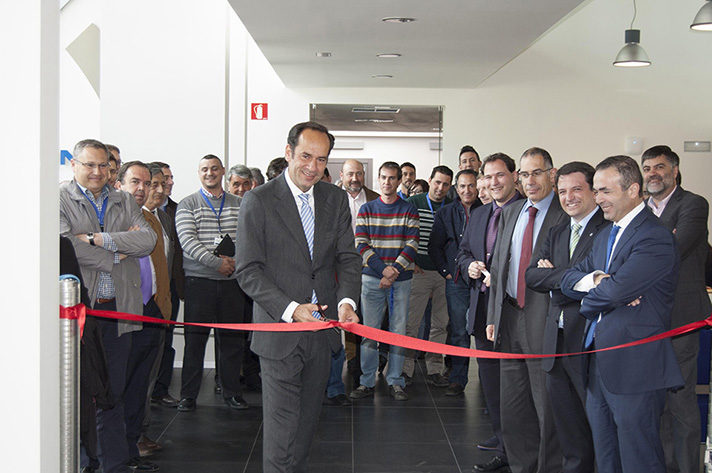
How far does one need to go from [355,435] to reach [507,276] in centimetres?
183

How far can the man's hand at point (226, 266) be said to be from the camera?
5.32 meters

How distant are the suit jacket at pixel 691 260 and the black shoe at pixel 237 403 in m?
3.31

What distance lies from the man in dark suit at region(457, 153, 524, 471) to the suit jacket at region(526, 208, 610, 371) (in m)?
0.59

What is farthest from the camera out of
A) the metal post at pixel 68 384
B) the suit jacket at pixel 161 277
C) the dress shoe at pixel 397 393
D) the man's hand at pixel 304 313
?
the dress shoe at pixel 397 393

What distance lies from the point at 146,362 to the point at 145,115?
313 cm

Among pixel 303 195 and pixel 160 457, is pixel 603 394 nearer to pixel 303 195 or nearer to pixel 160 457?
pixel 303 195

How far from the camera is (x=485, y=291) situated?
14.4ft

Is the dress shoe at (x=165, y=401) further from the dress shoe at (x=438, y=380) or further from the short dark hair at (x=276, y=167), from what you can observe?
the dress shoe at (x=438, y=380)

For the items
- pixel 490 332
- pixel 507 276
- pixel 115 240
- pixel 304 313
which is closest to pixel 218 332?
pixel 115 240

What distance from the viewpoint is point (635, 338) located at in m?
3.09

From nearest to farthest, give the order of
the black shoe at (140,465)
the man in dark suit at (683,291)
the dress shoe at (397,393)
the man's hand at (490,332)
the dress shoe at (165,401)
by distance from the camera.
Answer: the man in dark suit at (683,291) → the man's hand at (490,332) → the black shoe at (140,465) → the dress shoe at (165,401) → the dress shoe at (397,393)

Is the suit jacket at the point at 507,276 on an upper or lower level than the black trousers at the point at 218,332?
upper

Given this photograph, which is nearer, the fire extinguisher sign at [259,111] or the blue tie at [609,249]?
the blue tie at [609,249]

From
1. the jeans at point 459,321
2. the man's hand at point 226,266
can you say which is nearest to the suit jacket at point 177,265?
the man's hand at point 226,266
